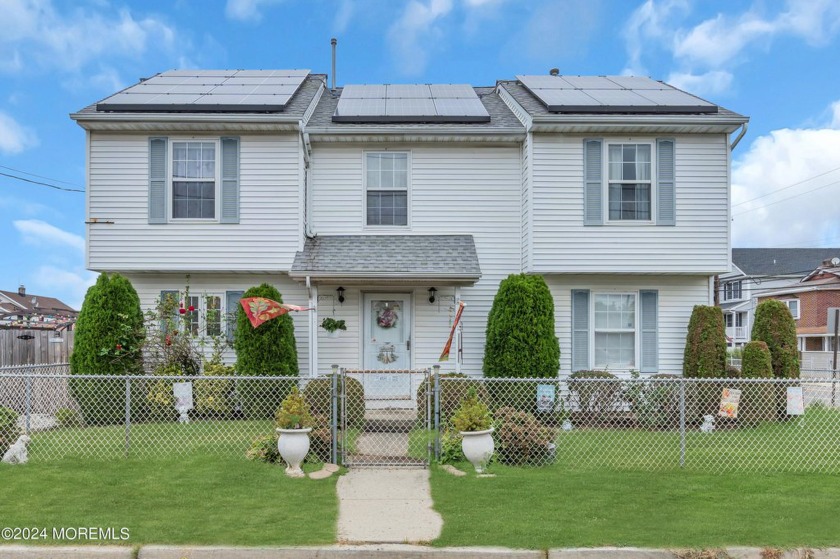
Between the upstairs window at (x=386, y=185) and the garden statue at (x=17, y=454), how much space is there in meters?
6.93

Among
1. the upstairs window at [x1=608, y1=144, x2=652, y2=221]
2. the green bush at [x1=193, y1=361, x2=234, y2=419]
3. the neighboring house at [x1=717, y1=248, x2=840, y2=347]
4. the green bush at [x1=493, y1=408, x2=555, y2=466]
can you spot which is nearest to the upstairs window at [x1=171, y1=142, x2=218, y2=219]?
the green bush at [x1=193, y1=361, x2=234, y2=419]

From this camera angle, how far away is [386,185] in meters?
12.2

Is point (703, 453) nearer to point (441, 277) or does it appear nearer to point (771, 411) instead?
point (771, 411)

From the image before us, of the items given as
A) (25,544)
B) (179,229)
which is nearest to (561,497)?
(25,544)

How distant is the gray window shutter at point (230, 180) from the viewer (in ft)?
37.3

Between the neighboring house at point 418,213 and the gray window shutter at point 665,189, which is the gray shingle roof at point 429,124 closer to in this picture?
the neighboring house at point 418,213

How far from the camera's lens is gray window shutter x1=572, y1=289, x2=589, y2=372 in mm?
11914

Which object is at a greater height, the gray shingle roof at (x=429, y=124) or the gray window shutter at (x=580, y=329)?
the gray shingle roof at (x=429, y=124)

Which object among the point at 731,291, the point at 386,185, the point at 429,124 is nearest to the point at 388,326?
the point at 386,185

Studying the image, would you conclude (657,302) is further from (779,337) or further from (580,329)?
(779,337)

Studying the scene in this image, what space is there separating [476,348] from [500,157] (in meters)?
3.92

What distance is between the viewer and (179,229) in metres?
11.3

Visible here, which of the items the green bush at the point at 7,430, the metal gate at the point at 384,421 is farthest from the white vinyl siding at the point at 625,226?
the green bush at the point at 7,430

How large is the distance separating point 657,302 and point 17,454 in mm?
10939
